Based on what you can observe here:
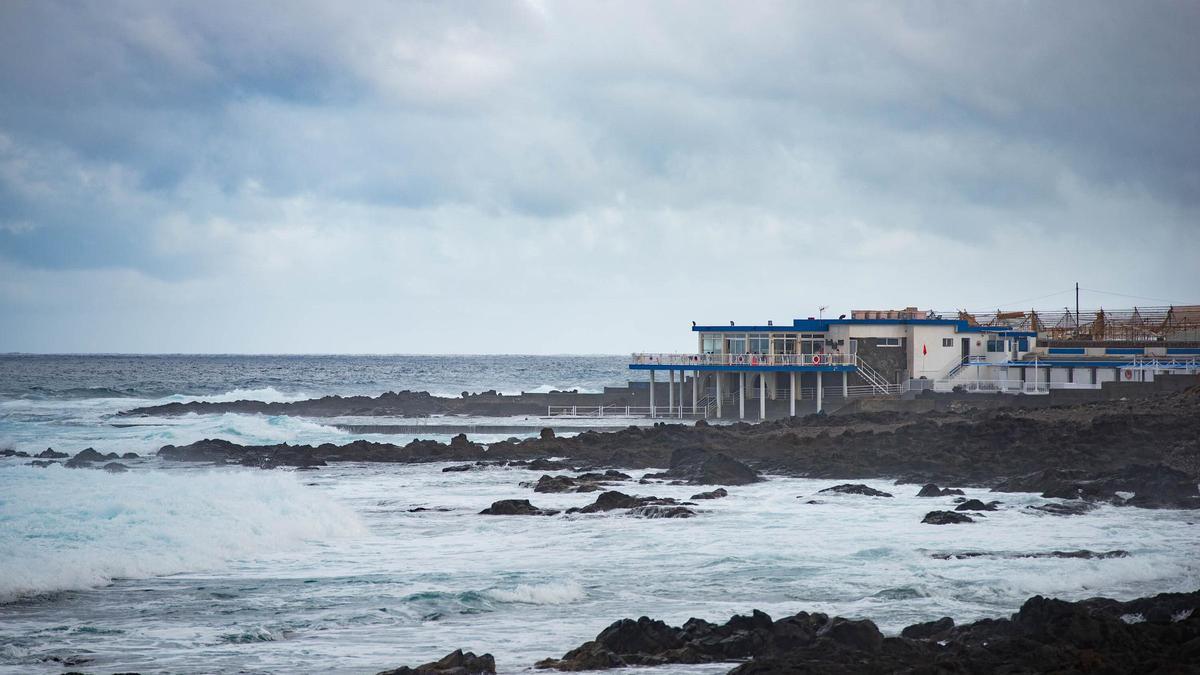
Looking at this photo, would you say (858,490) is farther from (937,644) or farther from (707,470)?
(937,644)

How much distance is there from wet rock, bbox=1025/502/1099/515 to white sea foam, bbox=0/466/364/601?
1285 cm

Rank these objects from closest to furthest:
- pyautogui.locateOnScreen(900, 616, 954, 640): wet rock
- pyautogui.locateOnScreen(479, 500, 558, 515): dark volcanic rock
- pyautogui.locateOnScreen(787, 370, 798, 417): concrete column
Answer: pyautogui.locateOnScreen(900, 616, 954, 640): wet rock < pyautogui.locateOnScreen(479, 500, 558, 515): dark volcanic rock < pyautogui.locateOnScreen(787, 370, 798, 417): concrete column

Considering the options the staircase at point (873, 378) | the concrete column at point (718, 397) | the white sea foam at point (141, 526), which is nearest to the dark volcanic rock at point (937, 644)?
the white sea foam at point (141, 526)

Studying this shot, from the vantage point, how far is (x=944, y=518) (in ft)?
71.4

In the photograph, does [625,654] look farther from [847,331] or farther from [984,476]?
[847,331]

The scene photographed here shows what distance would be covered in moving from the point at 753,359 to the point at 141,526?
3220 cm

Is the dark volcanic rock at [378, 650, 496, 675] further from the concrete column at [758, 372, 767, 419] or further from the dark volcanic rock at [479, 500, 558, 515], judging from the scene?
the concrete column at [758, 372, 767, 419]

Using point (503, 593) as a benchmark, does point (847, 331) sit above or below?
above

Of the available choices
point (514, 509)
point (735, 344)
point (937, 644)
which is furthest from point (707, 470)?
point (735, 344)

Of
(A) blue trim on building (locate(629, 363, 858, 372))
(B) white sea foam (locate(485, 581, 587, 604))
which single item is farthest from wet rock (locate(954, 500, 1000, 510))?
(A) blue trim on building (locate(629, 363, 858, 372))

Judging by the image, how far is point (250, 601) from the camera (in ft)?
50.9

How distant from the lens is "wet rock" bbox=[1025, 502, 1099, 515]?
22.6 metres

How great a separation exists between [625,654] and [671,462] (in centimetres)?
2044

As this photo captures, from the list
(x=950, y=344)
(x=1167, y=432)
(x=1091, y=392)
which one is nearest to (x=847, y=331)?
(x=950, y=344)
